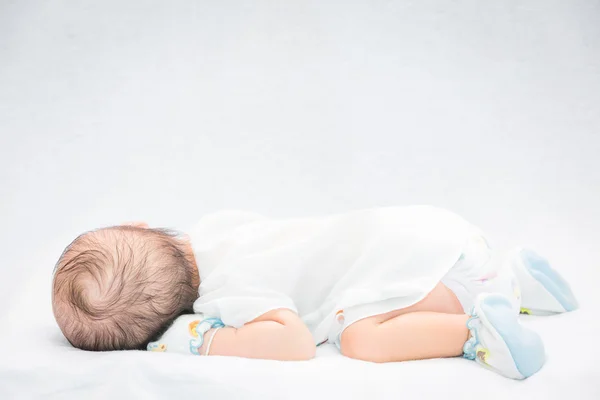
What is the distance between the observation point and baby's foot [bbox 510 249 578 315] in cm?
143

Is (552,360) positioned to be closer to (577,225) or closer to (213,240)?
(213,240)

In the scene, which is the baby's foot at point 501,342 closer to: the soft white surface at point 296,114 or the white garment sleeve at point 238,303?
the white garment sleeve at point 238,303

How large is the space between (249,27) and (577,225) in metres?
1.31

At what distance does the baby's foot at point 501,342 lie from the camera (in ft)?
3.55

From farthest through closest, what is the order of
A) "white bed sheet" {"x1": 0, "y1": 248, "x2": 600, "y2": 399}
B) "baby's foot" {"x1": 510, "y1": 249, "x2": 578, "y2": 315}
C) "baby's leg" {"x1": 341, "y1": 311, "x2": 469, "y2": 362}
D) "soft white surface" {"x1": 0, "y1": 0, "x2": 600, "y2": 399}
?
"soft white surface" {"x1": 0, "y1": 0, "x2": 600, "y2": 399}, "baby's foot" {"x1": 510, "y1": 249, "x2": 578, "y2": 315}, "baby's leg" {"x1": 341, "y1": 311, "x2": 469, "y2": 362}, "white bed sheet" {"x1": 0, "y1": 248, "x2": 600, "y2": 399}

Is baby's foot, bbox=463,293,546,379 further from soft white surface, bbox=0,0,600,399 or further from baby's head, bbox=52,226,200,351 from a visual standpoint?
soft white surface, bbox=0,0,600,399

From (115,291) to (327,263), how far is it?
0.42 metres

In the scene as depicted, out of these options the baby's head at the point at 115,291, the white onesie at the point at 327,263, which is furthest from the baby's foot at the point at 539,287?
the baby's head at the point at 115,291

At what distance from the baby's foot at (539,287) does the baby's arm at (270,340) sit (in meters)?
0.52

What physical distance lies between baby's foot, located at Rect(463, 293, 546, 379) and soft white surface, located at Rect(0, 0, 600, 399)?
31.3 inches

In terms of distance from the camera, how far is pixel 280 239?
142cm

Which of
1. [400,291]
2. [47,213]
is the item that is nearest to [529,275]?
[400,291]

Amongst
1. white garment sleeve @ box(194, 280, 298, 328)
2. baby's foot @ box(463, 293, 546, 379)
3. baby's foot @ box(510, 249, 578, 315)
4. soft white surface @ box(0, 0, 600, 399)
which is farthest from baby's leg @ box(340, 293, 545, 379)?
soft white surface @ box(0, 0, 600, 399)

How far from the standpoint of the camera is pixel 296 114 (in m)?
2.35
